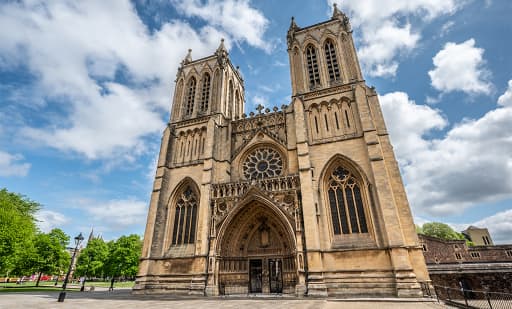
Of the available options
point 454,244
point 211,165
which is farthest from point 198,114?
point 454,244

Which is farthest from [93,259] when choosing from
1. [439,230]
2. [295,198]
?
[439,230]

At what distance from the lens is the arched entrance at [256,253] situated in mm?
17641

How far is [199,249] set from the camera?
18.1 m

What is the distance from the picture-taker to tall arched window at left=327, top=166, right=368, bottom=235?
16861 millimetres

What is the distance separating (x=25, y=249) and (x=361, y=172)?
3273 cm

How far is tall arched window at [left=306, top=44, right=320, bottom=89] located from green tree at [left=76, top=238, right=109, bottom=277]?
36.2 meters

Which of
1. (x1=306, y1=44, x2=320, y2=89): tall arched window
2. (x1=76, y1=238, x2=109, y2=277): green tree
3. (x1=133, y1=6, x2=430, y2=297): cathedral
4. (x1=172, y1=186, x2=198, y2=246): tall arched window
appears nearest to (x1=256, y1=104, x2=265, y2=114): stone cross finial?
(x1=133, y1=6, x2=430, y2=297): cathedral

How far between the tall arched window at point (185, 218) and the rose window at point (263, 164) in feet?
17.1

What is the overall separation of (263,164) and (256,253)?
7.30 m

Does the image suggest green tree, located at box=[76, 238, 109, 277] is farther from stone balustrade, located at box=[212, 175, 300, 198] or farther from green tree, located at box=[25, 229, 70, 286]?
stone balustrade, located at box=[212, 175, 300, 198]

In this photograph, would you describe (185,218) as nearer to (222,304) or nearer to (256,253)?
(256,253)

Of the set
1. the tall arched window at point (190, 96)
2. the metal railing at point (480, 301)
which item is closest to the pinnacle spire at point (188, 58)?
the tall arched window at point (190, 96)

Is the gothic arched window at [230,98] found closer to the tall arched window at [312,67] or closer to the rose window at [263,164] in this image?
the rose window at [263,164]

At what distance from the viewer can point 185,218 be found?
21.2 m
